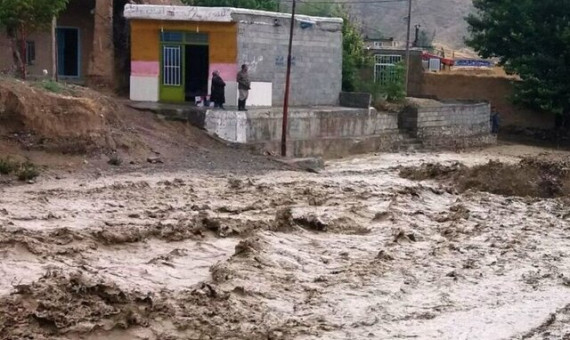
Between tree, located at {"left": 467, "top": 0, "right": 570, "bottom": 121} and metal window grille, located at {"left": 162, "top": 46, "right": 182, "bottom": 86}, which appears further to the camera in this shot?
tree, located at {"left": 467, "top": 0, "right": 570, "bottom": 121}

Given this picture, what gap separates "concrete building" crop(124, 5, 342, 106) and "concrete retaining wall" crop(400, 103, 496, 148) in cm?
548

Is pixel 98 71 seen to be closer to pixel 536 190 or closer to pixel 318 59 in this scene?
pixel 318 59

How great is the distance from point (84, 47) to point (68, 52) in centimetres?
56

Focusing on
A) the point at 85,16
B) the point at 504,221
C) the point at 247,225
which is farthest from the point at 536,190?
the point at 85,16

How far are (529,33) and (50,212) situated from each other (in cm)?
2464

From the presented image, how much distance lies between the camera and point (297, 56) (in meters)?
28.1

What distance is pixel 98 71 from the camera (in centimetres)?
2781

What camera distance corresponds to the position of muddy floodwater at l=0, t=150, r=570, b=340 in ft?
30.0

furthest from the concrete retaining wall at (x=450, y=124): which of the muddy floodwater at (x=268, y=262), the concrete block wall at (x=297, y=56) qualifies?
the muddy floodwater at (x=268, y=262)

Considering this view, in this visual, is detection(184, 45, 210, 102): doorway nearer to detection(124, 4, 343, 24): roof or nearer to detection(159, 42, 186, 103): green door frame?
detection(159, 42, 186, 103): green door frame

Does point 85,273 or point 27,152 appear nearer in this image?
point 85,273

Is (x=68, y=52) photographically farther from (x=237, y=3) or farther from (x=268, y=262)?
(x=268, y=262)

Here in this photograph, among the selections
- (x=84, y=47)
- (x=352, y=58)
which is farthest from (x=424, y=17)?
(x=84, y=47)

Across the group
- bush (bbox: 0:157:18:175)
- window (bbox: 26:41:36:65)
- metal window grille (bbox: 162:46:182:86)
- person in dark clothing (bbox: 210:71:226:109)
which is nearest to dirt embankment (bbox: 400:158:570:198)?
person in dark clothing (bbox: 210:71:226:109)
